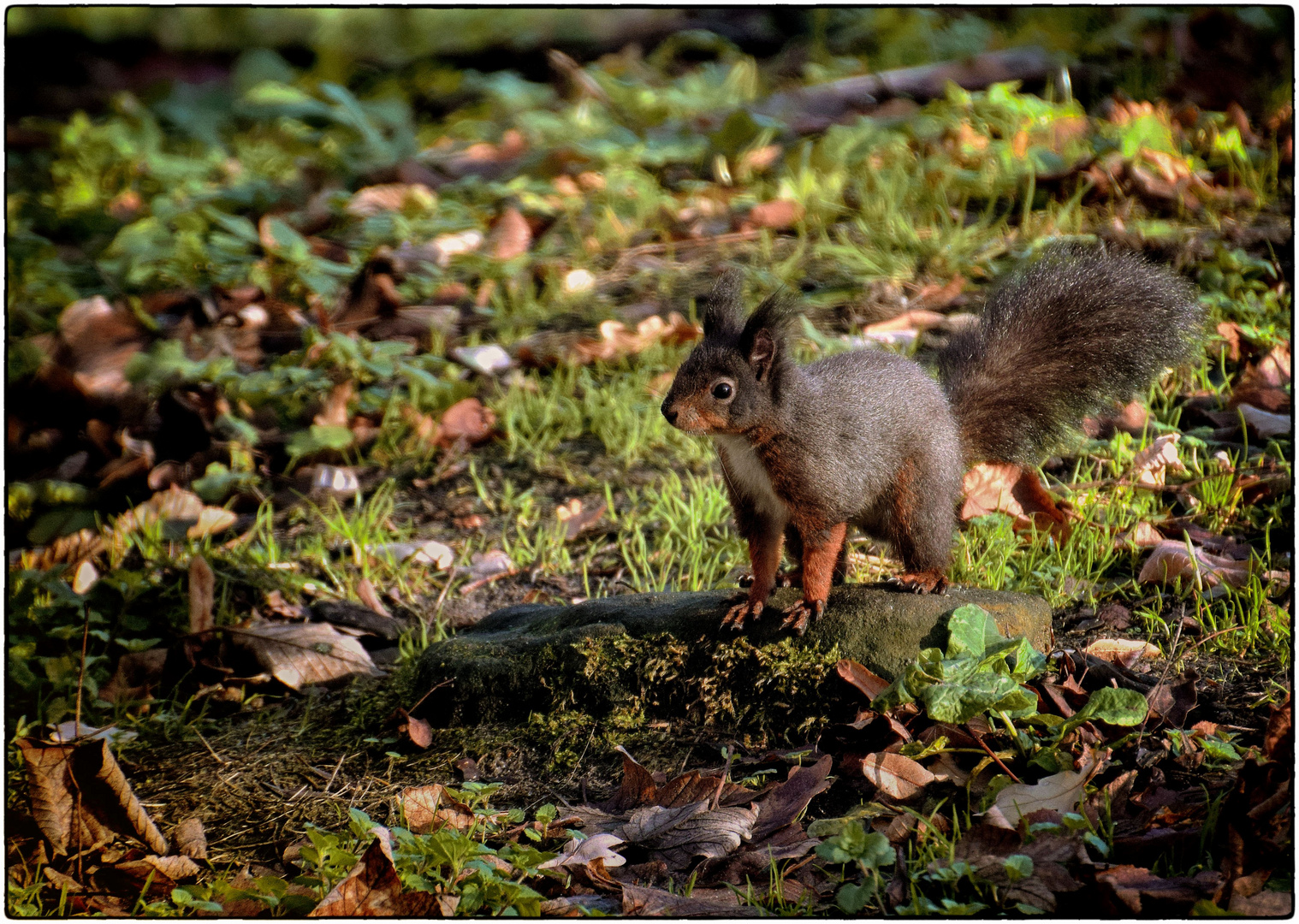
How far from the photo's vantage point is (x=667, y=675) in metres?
2.43

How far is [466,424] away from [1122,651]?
2.38 metres

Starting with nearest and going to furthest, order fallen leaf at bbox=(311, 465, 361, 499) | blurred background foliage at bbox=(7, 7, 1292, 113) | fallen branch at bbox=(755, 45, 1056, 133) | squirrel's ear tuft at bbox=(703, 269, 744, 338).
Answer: squirrel's ear tuft at bbox=(703, 269, 744, 338) < fallen leaf at bbox=(311, 465, 361, 499) < fallen branch at bbox=(755, 45, 1056, 133) < blurred background foliage at bbox=(7, 7, 1292, 113)

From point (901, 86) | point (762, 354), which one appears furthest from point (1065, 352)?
point (901, 86)

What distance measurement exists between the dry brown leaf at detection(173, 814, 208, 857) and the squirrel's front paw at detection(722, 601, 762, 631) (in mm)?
1108

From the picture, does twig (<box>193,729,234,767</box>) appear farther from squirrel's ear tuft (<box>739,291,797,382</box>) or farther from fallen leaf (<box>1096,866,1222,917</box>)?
fallen leaf (<box>1096,866,1222,917</box>)

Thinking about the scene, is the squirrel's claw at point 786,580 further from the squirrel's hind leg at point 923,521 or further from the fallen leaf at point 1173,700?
the fallen leaf at point 1173,700

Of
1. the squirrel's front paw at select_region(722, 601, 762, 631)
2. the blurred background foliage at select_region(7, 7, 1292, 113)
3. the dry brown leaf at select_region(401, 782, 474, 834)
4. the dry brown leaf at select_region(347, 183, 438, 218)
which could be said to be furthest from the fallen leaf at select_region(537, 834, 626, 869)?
the blurred background foliage at select_region(7, 7, 1292, 113)

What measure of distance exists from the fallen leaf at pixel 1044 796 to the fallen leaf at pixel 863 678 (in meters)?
0.33

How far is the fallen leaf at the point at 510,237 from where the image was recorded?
5.30 metres

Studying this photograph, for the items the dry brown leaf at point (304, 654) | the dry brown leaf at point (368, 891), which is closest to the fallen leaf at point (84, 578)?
the dry brown leaf at point (304, 654)

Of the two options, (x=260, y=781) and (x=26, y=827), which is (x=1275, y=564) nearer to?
→ (x=260, y=781)

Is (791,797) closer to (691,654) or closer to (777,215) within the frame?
(691,654)

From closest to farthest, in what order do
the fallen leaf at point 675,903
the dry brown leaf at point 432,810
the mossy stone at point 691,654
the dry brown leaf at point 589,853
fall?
the fallen leaf at point 675,903
the dry brown leaf at point 589,853
the dry brown leaf at point 432,810
the mossy stone at point 691,654

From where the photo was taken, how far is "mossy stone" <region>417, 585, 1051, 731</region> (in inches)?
91.0
